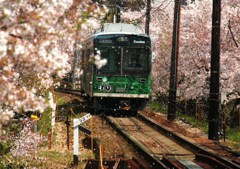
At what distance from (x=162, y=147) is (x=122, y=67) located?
566 centimetres

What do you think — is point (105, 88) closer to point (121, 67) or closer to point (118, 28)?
point (121, 67)

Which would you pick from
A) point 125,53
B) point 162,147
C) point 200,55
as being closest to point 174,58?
point 125,53

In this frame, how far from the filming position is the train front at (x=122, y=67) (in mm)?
18453

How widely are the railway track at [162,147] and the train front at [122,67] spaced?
4.35 feet

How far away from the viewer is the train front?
18453 mm

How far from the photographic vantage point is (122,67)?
61.1 ft

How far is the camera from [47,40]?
15.1 feet

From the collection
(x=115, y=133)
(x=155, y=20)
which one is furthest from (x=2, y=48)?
(x=155, y=20)

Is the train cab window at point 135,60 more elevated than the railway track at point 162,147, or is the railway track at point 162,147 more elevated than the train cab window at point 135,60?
the train cab window at point 135,60

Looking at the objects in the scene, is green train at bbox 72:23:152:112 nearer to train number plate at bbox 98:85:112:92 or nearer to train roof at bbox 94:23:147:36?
train number plate at bbox 98:85:112:92

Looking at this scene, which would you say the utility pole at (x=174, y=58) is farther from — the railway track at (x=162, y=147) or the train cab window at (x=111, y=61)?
the train cab window at (x=111, y=61)

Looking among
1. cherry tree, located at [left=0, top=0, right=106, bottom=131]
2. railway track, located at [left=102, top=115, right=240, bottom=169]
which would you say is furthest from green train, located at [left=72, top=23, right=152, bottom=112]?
cherry tree, located at [left=0, top=0, right=106, bottom=131]

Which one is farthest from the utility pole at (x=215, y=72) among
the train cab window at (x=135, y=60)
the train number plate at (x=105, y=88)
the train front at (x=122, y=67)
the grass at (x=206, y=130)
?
the train number plate at (x=105, y=88)

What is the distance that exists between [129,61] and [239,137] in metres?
5.49
